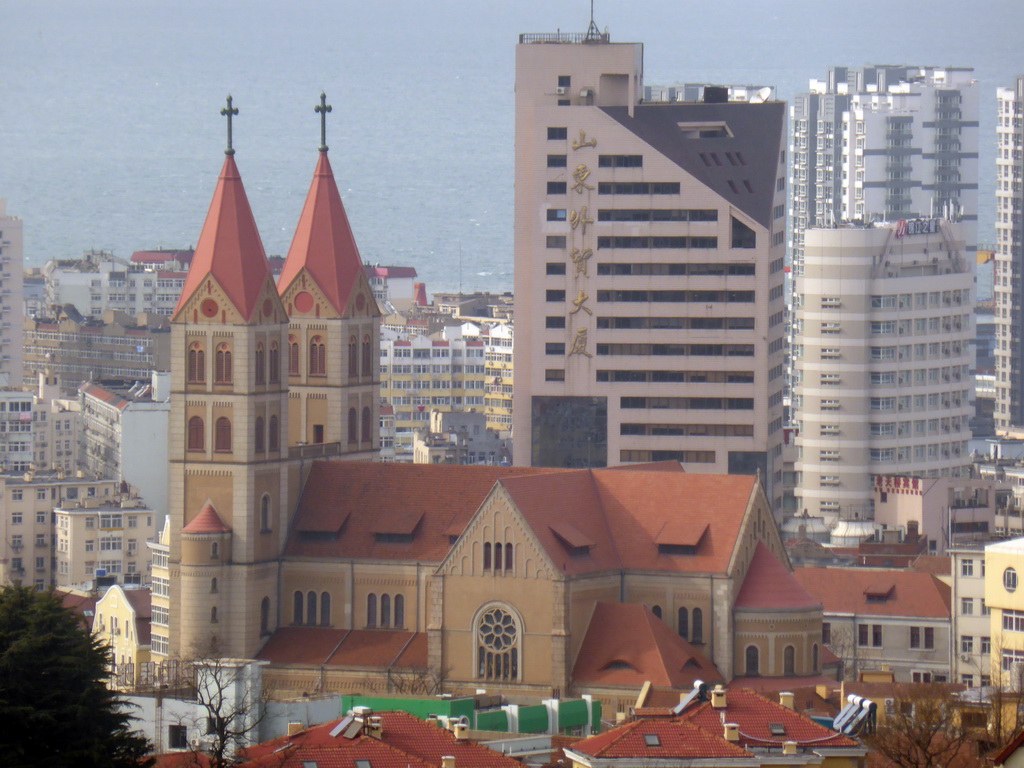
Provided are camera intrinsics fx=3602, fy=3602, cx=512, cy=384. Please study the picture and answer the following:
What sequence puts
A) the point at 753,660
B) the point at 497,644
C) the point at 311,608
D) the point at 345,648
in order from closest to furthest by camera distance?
1. the point at 497,644
2. the point at 753,660
3. the point at 345,648
4. the point at 311,608

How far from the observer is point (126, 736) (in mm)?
A: 78625

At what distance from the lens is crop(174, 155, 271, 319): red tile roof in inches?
4710

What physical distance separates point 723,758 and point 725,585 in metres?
36.3

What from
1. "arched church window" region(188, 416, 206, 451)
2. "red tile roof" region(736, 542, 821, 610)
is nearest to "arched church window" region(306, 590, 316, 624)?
"arched church window" region(188, 416, 206, 451)

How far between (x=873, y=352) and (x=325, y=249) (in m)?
62.1

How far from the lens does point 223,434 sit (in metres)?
120

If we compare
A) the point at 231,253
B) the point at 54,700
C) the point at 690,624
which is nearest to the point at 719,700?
the point at 54,700

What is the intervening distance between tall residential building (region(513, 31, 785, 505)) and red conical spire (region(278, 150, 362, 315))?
36428mm

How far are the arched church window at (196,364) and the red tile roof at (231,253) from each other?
1456mm

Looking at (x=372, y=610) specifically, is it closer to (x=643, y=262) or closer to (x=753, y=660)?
(x=753, y=660)

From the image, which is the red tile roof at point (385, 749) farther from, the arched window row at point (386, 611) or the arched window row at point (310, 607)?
the arched window row at point (310, 607)

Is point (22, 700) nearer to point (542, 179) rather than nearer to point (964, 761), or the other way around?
point (964, 761)

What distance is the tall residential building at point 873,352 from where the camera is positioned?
594 feet

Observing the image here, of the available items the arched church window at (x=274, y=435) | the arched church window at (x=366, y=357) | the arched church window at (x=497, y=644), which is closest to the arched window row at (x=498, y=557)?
the arched church window at (x=497, y=644)
